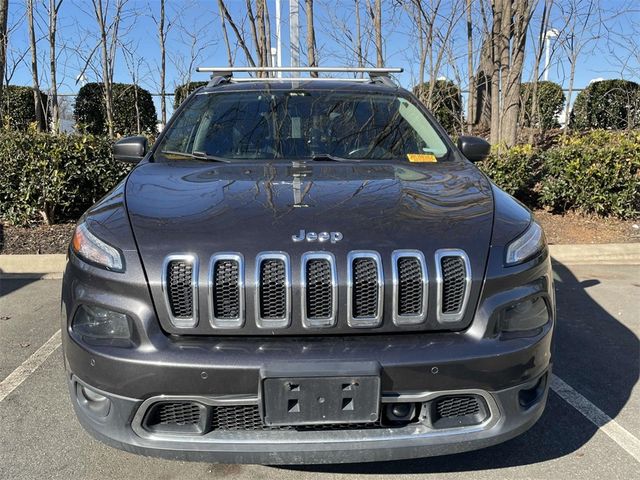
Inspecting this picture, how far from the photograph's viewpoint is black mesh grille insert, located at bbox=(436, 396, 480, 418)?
2098mm

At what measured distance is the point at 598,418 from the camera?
292 centimetres

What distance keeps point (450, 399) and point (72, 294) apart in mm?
1505

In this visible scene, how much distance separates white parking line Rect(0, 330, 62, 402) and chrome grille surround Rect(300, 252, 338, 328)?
7.02 ft

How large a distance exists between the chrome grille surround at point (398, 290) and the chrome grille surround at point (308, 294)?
0.71 ft

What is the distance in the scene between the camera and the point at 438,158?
335 cm

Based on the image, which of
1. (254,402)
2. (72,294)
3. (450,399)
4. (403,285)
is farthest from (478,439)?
(72,294)

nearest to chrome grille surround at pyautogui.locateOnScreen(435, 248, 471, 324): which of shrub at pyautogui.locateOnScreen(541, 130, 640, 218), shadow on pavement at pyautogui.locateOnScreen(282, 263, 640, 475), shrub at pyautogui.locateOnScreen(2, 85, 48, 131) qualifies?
shadow on pavement at pyautogui.locateOnScreen(282, 263, 640, 475)

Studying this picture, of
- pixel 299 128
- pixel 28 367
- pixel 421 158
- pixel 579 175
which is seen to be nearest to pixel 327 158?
pixel 299 128

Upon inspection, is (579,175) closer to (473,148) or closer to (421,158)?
(473,148)

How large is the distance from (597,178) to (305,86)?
4.67 meters

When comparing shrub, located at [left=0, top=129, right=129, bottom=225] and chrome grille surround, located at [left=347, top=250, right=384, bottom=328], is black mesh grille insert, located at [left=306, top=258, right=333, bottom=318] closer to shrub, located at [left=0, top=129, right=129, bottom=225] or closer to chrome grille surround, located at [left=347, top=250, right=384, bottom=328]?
chrome grille surround, located at [left=347, top=250, right=384, bottom=328]

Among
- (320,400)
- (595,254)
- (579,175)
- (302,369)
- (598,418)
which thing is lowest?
(598,418)

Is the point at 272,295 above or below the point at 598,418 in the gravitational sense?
above

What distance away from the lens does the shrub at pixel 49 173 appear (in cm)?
624
